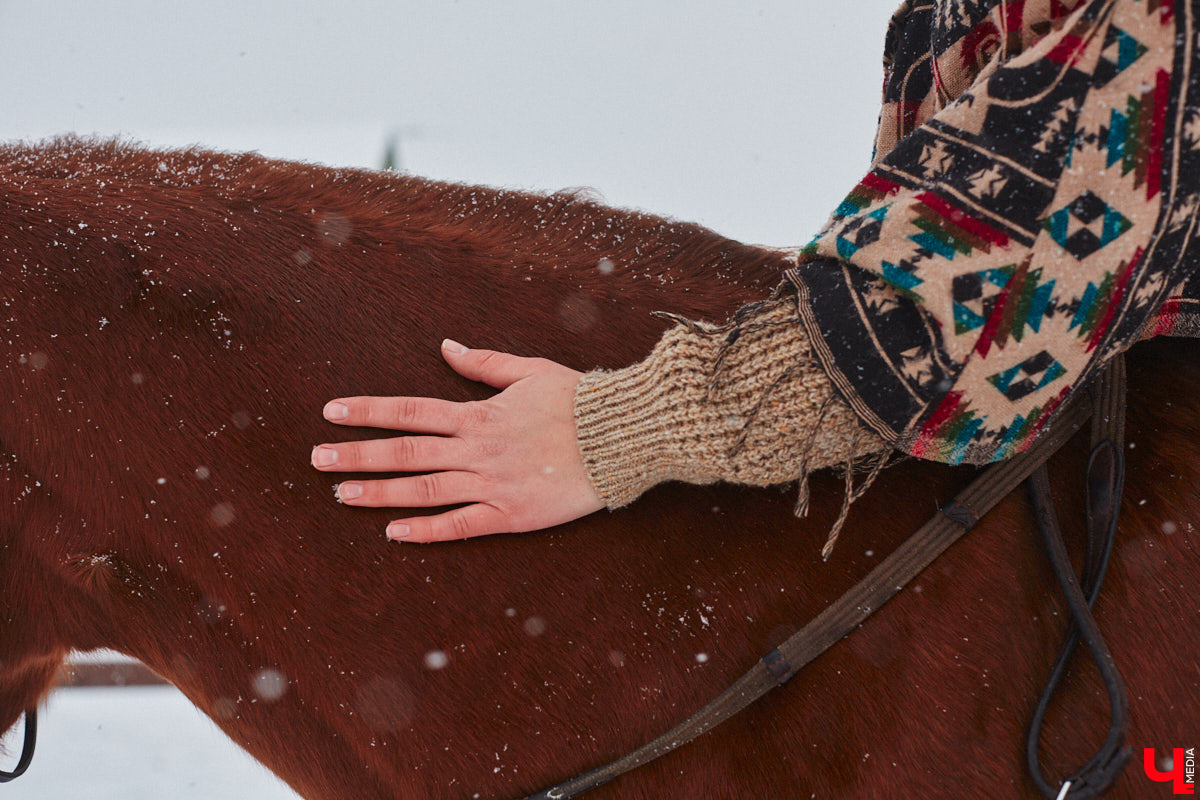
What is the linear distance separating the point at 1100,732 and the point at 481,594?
84 centimetres

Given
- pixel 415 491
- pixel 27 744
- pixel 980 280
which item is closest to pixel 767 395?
pixel 980 280

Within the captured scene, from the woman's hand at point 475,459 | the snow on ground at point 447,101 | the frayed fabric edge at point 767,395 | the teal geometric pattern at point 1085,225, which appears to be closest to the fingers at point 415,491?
the woman's hand at point 475,459

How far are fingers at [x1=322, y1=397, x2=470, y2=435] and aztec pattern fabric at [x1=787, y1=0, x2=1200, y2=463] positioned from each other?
1.61 feet

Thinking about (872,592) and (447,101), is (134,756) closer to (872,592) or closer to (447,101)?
(872,592)

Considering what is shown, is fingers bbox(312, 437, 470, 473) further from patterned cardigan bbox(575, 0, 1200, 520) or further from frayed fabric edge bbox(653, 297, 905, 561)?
frayed fabric edge bbox(653, 297, 905, 561)

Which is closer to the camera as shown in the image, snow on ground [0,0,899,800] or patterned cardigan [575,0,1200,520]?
patterned cardigan [575,0,1200,520]

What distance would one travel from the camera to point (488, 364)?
3.67ft

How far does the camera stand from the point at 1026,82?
34.0 inches

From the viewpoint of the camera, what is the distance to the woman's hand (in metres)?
1.06

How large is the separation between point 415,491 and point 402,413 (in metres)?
0.11

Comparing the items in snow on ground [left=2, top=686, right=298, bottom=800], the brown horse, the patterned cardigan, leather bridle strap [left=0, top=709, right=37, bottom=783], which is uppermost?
the patterned cardigan

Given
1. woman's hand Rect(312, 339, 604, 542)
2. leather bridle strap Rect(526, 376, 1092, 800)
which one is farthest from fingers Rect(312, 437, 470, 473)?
leather bridle strap Rect(526, 376, 1092, 800)

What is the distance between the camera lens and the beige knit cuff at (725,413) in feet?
3.07

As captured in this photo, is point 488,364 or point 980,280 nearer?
point 980,280
